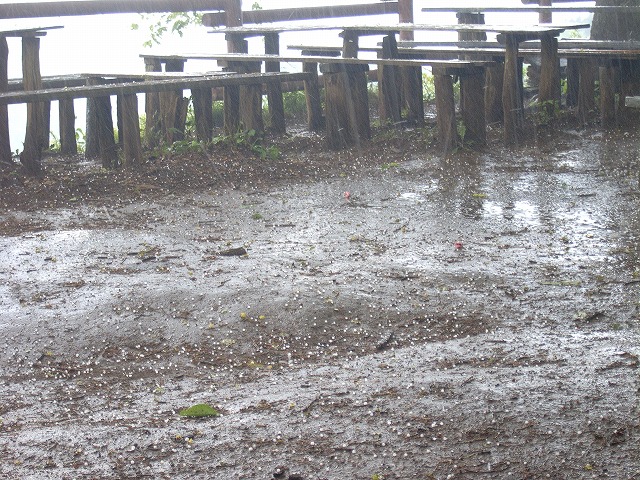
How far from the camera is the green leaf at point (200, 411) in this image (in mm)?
3395

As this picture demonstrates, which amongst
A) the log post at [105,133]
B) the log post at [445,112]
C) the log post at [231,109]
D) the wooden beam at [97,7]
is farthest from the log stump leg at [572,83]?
the log post at [105,133]

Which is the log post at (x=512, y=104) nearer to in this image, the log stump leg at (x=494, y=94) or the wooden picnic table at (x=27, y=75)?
the log stump leg at (x=494, y=94)

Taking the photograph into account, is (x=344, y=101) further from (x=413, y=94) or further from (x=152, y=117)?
(x=152, y=117)

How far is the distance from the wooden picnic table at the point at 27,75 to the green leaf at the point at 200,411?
16.8 ft

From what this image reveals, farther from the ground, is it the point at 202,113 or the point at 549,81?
the point at 549,81

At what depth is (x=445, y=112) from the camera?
28.1ft

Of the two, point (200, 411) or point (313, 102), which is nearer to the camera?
point (200, 411)

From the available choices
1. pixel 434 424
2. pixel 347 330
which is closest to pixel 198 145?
pixel 347 330

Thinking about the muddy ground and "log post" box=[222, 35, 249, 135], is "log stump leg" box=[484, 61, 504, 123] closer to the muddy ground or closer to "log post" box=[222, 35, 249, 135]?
the muddy ground

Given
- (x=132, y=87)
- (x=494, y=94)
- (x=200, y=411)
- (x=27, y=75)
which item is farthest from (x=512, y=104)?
(x=200, y=411)

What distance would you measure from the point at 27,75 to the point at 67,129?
3.92ft

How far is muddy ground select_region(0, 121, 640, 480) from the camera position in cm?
306

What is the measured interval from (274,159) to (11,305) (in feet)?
13.6

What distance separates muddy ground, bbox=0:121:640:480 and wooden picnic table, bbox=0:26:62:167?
0.74 meters
